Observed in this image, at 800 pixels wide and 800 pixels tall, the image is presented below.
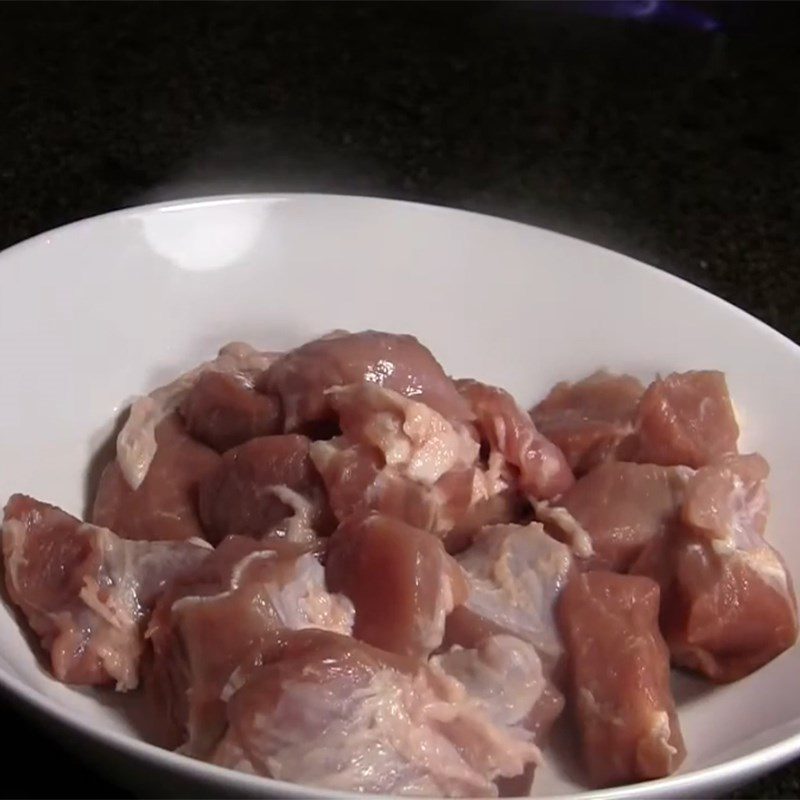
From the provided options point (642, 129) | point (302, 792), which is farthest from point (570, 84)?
point (302, 792)

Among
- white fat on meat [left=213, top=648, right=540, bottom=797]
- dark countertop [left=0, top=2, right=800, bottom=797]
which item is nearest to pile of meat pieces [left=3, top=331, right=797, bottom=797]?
white fat on meat [left=213, top=648, right=540, bottom=797]

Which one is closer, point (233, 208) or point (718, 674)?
point (718, 674)

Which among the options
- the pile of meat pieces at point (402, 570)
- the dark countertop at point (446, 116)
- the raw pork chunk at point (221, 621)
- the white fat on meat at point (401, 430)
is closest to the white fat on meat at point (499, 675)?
the pile of meat pieces at point (402, 570)

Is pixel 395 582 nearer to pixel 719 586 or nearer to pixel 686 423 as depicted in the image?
pixel 719 586

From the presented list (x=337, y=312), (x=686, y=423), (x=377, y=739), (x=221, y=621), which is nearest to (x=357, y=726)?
(x=377, y=739)

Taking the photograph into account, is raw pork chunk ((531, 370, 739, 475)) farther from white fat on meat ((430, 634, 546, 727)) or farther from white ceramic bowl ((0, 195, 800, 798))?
white fat on meat ((430, 634, 546, 727))

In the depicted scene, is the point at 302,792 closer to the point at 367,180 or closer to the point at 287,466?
the point at 287,466

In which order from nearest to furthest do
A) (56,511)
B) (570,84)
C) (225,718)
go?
1. (225,718)
2. (56,511)
3. (570,84)
